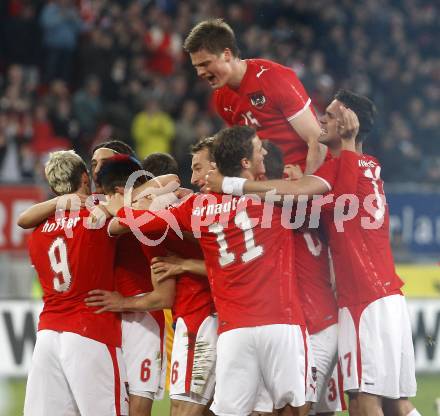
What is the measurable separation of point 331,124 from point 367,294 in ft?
3.62

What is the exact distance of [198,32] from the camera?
662cm

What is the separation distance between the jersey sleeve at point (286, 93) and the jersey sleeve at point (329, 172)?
46cm

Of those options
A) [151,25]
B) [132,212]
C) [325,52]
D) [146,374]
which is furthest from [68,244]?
[325,52]

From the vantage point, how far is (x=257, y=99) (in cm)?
671

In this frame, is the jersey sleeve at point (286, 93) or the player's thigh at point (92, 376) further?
the jersey sleeve at point (286, 93)

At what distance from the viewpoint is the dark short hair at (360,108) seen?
657 centimetres

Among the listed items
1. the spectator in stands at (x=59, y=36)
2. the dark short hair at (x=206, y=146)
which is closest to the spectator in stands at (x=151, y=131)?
the spectator in stands at (x=59, y=36)

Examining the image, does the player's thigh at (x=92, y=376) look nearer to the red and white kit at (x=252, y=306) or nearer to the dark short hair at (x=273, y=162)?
the red and white kit at (x=252, y=306)

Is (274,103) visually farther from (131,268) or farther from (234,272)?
(131,268)

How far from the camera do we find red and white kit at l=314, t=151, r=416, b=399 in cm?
629

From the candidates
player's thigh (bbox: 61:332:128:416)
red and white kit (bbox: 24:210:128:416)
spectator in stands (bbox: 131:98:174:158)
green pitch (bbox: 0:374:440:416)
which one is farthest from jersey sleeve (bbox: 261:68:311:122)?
spectator in stands (bbox: 131:98:174:158)

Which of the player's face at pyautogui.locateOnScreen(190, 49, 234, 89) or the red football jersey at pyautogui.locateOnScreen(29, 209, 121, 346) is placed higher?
the player's face at pyautogui.locateOnScreen(190, 49, 234, 89)

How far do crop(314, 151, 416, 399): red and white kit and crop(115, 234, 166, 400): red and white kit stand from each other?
1189 mm

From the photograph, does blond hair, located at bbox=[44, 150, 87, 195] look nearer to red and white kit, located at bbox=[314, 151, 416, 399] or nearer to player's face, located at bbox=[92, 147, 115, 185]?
player's face, located at bbox=[92, 147, 115, 185]
